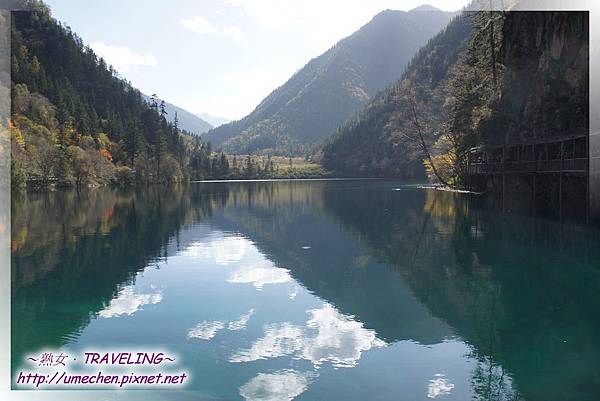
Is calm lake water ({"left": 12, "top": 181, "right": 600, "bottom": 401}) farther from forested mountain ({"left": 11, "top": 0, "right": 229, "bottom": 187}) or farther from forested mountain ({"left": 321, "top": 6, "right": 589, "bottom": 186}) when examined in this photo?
forested mountain ({"left": 11, "top": 0, "right": 229, "bottom": 187})

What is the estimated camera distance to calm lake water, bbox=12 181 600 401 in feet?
41.4

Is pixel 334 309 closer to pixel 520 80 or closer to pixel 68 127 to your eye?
pixel 520 80

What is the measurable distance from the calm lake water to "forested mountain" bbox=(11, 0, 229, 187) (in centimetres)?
6534

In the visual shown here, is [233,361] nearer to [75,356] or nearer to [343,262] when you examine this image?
[75,356]

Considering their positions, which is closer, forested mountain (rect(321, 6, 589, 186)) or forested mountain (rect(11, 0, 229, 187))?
forested mountain (rect(321, 6, 589, 186))

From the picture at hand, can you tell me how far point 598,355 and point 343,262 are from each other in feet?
51.4

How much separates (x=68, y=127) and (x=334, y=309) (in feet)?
433

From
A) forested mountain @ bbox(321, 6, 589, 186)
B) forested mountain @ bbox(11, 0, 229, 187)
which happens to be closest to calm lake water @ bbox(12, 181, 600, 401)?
forested mountain @ bbox(321, 6, 589, 186)

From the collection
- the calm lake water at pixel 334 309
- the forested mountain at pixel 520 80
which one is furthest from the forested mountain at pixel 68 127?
the forested mountain at pixel 520 80

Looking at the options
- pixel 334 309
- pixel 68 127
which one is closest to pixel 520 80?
pixel 334 309

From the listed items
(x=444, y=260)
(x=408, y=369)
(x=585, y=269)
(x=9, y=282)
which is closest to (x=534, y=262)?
(x=585, y=269)

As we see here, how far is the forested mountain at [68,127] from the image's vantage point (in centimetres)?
10556

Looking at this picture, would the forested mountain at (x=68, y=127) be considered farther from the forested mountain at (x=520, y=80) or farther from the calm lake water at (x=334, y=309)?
the forested mountain at (x=520, y=80)

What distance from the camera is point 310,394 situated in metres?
11.7
